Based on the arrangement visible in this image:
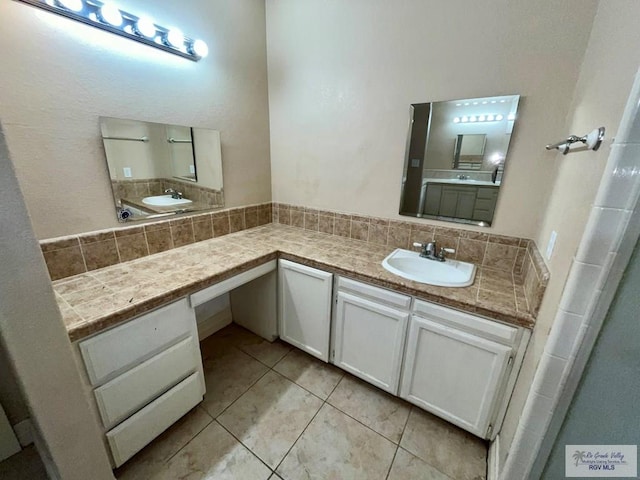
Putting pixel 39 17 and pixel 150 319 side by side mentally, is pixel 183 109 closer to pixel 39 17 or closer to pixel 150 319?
pixel 39 17

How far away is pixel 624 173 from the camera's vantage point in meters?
0.64

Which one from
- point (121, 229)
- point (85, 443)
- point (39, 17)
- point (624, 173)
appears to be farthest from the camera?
point (121, 229)

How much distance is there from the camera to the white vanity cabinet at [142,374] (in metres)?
1.00

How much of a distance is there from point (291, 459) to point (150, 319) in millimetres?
975

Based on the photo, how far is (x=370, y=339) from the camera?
1.52 meters

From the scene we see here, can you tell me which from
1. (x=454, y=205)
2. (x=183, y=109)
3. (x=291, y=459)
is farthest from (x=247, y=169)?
(x=291, y=459)

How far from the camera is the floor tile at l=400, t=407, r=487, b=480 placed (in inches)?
48.7

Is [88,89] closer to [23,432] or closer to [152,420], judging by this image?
[152,420]

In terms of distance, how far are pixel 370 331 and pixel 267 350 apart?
0.91m

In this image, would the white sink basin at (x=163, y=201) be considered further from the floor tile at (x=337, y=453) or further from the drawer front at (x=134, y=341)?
the floor tile at (x=337, y=453)

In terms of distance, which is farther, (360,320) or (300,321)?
(300,321)

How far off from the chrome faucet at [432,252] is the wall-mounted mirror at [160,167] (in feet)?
4.95
